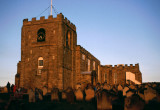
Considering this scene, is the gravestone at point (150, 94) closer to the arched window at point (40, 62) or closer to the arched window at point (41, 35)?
the arched window at point (40, 62)

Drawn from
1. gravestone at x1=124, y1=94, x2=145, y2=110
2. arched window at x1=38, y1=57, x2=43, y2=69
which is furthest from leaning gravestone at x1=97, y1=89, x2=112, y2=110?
arched window at x1=38, y1=57, x2=43, y2=69

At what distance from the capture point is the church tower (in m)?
28.9

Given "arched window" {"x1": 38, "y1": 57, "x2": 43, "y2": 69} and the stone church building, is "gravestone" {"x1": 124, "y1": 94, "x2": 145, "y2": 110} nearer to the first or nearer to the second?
the stone church building

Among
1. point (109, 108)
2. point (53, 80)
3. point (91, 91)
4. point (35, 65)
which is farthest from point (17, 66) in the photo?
point (109, 108)

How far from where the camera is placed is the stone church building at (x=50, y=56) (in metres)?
29.0

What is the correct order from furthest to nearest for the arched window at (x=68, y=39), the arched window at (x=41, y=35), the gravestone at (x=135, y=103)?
1. the arched window at (x=68, y=39)
2. the arched window at (x=41, y=35)
3. the gravestone at (x=135, y=103)

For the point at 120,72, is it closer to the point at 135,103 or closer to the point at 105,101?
the point at 105,101

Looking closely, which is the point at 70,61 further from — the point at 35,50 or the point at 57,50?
the point at 35,50

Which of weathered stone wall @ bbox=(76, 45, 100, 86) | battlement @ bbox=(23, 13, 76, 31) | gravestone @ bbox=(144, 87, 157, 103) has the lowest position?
gravestone @ bbox=(144, 87, 157, 103)

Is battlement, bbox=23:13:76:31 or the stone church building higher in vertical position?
battlement, bbox=23:13:76:31

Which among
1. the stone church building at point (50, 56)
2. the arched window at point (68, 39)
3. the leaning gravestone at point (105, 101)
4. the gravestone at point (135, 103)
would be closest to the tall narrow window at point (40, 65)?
the stone church building at point (50, 56)

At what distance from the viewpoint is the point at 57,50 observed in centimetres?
2938

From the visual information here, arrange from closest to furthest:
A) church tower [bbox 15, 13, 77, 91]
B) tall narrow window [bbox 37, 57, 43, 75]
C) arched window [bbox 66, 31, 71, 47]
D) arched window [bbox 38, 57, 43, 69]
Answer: church tower [bbox 15, 13, 77, 91] < tall narrow window [bbox 37, 57, 43, 75] < arched window [bbox 38, 57, 43, 69] < arched window [bbox 66, 31, 71, 47]

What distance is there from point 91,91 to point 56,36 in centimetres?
1558
